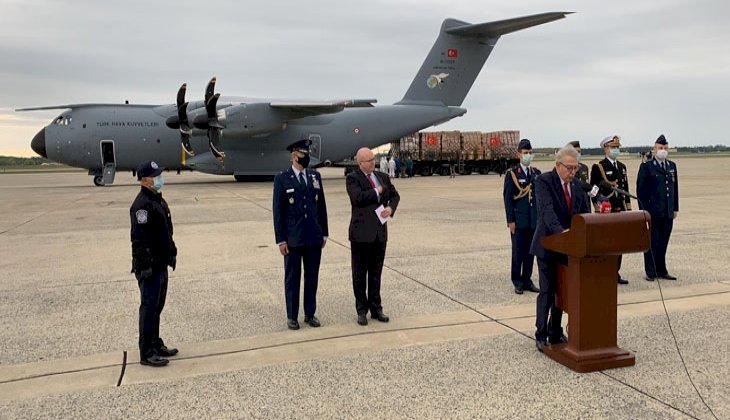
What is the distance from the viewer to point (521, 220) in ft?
22.3

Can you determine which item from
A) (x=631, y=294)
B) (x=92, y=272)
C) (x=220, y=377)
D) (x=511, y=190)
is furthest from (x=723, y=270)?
(x=92, y=272)

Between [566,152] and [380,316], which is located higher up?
[566,152]

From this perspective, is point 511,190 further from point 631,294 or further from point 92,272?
point 92,272

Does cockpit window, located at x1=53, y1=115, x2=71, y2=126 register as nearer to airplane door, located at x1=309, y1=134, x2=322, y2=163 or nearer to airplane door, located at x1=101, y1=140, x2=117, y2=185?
airplane door, located at x1=101, y1=140, x2=117, y2=185

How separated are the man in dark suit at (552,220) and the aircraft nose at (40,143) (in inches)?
987

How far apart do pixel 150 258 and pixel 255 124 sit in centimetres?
1961

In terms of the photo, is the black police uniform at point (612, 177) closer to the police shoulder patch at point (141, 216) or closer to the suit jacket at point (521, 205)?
the suit jacket at point (521, 205)

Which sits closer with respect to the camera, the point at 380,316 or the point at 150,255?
the point at 150,255

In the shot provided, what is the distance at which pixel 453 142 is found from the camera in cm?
3531

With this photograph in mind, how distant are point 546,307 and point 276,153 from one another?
2234 centimetres

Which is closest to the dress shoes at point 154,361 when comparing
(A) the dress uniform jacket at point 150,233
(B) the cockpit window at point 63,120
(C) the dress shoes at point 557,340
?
(A) the dress uniform jacket at point 150,233

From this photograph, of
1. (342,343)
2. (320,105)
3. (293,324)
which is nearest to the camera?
(342,343)

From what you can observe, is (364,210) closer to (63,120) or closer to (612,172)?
(612,172)

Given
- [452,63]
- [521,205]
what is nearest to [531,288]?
[521,205]
